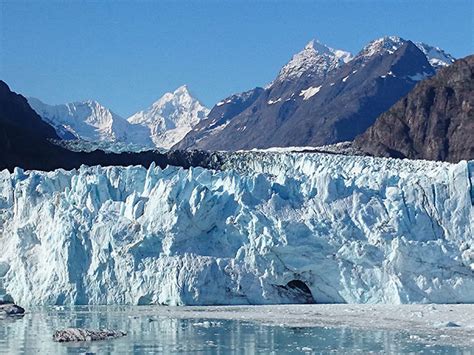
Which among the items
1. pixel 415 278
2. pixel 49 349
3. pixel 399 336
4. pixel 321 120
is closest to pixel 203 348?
pixel 49 349

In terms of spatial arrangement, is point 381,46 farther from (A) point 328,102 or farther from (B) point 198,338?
(B) point 198,338

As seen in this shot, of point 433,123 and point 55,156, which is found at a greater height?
point 433,123

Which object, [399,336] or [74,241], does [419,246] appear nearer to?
[399,336]

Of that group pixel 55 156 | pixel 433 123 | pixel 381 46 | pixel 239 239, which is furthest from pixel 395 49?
pixel 239 239

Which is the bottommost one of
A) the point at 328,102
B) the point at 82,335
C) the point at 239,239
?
the point at 82,335

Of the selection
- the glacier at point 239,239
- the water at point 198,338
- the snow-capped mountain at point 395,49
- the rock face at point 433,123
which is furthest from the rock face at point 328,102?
the water at point 198,338

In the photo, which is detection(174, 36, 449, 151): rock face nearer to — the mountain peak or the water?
the mountain peak

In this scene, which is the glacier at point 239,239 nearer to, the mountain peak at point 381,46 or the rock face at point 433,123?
the rock face at point 433,123

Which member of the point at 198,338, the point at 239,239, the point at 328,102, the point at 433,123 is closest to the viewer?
the point at 198,338
